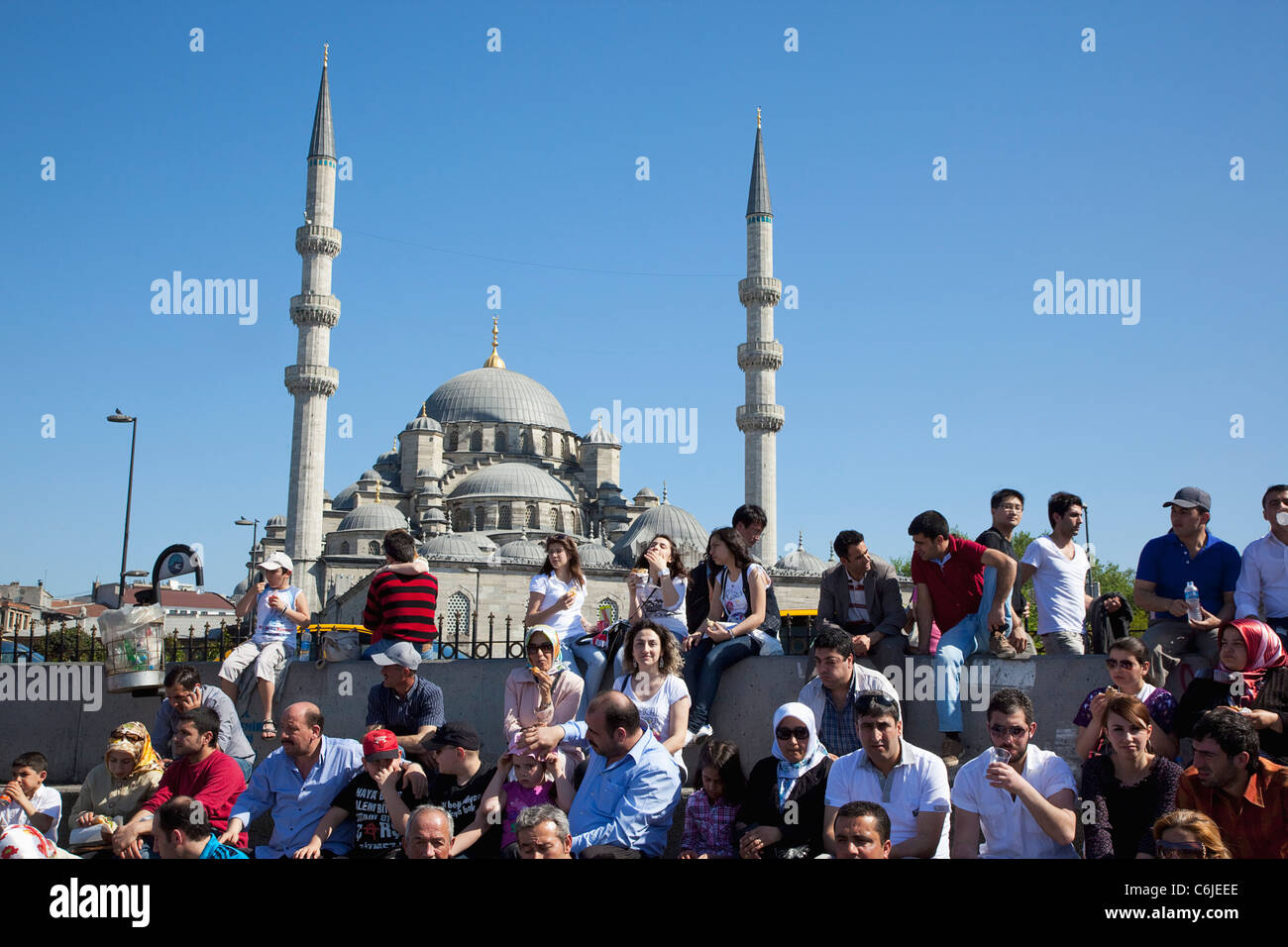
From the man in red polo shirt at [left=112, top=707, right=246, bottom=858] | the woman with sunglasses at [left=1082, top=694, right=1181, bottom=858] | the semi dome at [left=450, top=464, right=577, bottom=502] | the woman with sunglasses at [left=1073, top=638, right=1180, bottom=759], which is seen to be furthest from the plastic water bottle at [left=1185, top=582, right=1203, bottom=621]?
the semi dome at [left=450, top=464, right=577, bottom=502]

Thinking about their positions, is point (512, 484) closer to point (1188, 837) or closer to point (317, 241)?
point (317, 241)

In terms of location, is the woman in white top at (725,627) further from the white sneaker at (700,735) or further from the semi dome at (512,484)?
the semi dome at (512,484)

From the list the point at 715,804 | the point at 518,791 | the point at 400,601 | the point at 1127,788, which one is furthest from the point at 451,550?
the point at 1127,788

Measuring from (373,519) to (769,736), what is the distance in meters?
42.3

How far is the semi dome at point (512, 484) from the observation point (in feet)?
165

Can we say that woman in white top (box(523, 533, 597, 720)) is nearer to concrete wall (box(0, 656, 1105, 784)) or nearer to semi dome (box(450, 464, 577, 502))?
concrete wall (box(0, 656, 1105, 784))

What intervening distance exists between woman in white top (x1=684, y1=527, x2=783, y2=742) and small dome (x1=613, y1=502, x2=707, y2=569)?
4025cm

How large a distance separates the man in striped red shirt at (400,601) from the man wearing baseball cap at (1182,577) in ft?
12.6

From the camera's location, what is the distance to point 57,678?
316 inches

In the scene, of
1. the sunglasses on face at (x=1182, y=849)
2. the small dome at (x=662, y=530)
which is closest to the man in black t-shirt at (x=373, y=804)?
the sunglasses on face at (x=1182, y=849)

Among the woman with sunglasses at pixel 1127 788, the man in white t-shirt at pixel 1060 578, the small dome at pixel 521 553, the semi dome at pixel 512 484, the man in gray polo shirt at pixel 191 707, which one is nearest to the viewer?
the woman with sunglasses at pixel 1127 788

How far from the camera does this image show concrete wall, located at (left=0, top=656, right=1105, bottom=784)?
604 centimetres

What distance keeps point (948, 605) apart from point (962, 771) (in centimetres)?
167
